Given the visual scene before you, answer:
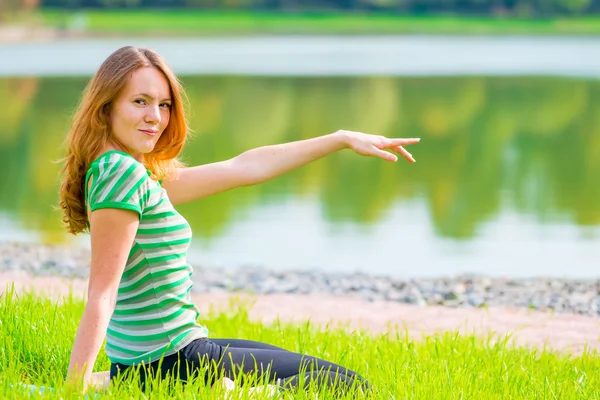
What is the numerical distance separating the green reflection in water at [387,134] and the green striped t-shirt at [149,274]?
25.2 ft

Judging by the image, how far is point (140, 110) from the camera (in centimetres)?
333

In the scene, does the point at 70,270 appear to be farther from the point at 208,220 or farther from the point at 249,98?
the point at 249,98

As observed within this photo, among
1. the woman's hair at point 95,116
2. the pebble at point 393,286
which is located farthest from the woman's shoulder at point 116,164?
the pebble at point 393,286

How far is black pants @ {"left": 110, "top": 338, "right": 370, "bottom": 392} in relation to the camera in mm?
3357

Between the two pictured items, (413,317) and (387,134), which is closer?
(413,317)

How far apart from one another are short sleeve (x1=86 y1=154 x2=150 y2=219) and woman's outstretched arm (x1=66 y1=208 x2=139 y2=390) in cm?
3

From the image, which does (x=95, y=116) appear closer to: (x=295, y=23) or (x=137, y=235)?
(x=137, y=235)

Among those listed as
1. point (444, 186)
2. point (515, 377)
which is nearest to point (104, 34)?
point (444, 186)

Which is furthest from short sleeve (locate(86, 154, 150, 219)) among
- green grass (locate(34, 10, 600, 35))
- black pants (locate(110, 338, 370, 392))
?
green grass (locate(34, 10, 600, 35))

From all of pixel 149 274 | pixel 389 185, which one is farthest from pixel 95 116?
pixel 389 185

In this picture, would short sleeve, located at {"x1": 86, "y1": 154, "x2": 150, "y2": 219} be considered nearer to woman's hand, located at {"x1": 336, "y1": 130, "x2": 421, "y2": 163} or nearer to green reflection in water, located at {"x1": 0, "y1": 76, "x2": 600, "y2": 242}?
woman's hand, located at {"x1": 336, "y1": 130, "x2": 421, "y2": 163}

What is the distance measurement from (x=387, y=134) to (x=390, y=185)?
4.84 m

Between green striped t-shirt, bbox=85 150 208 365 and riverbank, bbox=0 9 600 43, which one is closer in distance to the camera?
green striped t-shirt, bbox=85 150 208 365

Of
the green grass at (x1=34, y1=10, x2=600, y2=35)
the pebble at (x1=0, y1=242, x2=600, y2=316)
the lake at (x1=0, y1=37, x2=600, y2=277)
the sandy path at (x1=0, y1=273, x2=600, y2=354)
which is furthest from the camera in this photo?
the green grass at (x1=34, y1=10, x2=600, y2=35)
